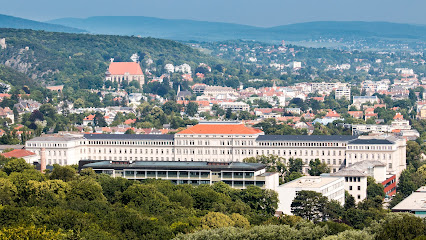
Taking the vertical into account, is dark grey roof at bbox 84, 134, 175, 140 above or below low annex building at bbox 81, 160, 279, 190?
above

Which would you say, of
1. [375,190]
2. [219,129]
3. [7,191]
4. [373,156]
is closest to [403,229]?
[7,191]

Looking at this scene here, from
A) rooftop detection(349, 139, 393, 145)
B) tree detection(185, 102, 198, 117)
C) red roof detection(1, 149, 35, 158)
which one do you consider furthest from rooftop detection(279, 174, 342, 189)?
tree detection(185, 102, 198, 117)

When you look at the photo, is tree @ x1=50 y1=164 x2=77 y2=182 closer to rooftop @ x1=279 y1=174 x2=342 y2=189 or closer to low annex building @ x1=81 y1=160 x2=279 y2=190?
low annex building @ x1=81 y1=160 x2=279 y2=190

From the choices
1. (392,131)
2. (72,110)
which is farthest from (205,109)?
(392,131)

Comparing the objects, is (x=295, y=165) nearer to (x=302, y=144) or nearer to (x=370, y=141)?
(x=302, y=144)

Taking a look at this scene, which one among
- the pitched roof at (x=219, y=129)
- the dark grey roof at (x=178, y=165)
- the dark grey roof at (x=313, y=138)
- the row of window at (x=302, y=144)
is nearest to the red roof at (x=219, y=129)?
the pitched roof at (x=219, y=129)
